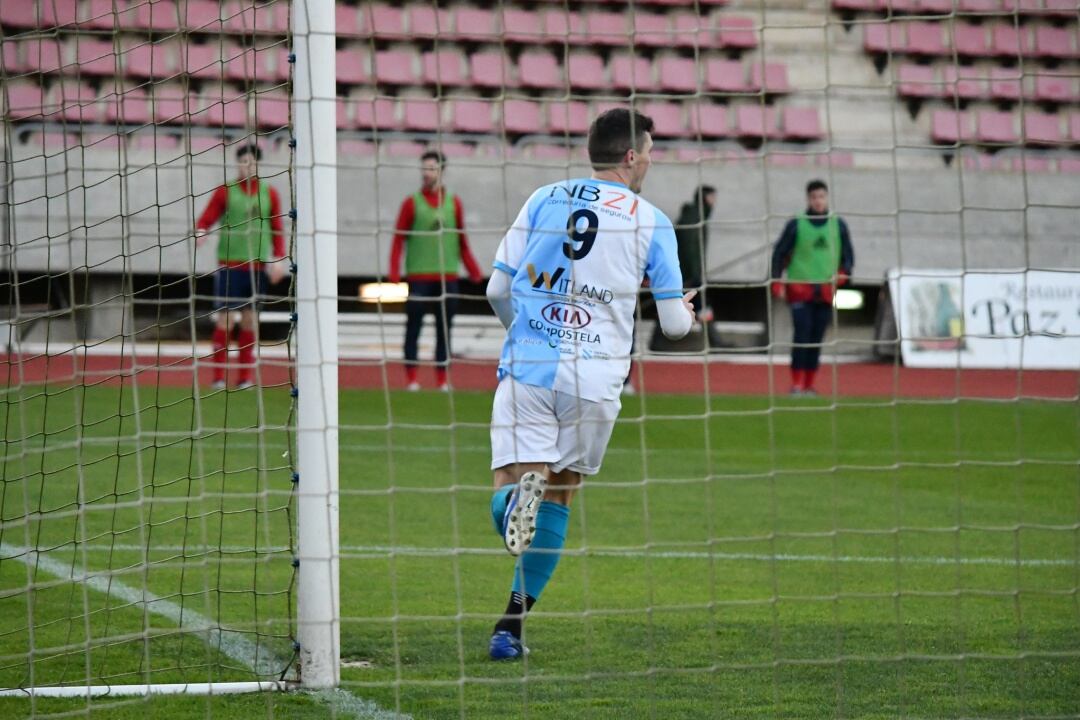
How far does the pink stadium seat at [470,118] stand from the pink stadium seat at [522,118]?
26 centimetres

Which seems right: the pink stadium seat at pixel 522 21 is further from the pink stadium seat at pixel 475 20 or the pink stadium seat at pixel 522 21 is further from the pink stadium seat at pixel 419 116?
the pink stadium seat at pixel 419 116

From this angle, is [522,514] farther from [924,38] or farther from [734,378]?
[924,38]

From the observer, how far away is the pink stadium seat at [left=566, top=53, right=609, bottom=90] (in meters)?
16.6

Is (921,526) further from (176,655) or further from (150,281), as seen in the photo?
(150,281)

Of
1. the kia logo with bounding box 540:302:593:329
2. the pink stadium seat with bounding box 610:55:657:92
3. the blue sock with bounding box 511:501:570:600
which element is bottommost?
the blue sock with bounding box 511:501:570:600

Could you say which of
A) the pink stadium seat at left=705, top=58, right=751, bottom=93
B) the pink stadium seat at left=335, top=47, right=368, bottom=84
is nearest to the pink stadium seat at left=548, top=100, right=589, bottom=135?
the pink stadium seat at left=705, top=58, right=751, bottom=93

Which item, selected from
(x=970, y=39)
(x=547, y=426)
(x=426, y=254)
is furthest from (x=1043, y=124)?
(x=547, y=426)

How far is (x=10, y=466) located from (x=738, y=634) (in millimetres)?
4129

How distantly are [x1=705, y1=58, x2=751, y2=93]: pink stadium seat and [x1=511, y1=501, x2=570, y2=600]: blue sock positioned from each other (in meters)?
13.6

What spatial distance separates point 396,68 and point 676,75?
141 inches

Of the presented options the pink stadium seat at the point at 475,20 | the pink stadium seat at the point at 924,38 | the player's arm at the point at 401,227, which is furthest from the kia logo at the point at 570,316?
the pink stadium seat at the point at 924,38

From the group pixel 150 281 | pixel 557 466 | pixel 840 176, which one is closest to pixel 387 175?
pixel 150 281

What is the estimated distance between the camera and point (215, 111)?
14133mm

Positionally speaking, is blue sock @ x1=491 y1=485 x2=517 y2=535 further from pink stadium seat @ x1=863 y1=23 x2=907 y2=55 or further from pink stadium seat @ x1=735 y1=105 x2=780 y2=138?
pink stadium seat @ x1=863 y1=23 x2=907 y2=55
